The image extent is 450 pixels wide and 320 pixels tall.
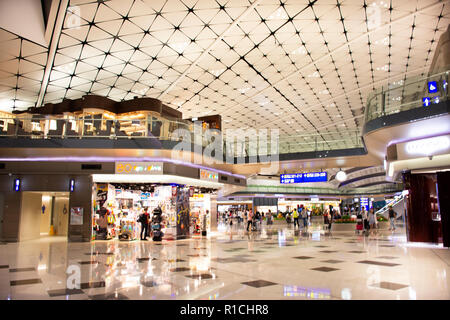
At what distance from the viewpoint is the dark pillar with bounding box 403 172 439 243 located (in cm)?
1421

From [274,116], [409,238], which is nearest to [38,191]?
[409,238]

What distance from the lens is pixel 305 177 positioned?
23156 mm

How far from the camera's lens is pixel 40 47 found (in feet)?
61.0

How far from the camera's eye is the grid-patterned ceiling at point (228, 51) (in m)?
17.6

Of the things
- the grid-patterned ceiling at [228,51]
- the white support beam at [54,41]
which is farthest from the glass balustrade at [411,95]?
the white support beam at [54,41]

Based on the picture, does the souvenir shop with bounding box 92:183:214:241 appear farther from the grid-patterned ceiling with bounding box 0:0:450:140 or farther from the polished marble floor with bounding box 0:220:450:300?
the grid-patterned ceiling with bounding box 0:0:450:140

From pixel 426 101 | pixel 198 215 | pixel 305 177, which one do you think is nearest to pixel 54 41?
pixel 198 215

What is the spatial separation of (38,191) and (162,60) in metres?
11.5

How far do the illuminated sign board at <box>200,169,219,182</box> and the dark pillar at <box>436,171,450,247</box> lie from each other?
1153 centimetres

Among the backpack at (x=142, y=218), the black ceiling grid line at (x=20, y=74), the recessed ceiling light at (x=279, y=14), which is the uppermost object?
the recessed ceiling light at (x=279, y=14)

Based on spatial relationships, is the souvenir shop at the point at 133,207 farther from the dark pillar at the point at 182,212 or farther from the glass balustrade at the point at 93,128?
the glass balustrade at the point at 93,128

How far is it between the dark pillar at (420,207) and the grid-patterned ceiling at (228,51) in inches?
388

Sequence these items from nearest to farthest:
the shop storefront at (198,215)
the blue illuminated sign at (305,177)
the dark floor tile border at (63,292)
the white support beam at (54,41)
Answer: the dark floor tile border at (63,292), the white support beam at (54,41), the shop storefront at (198,215), the blue illuminated sign at (305,177)
